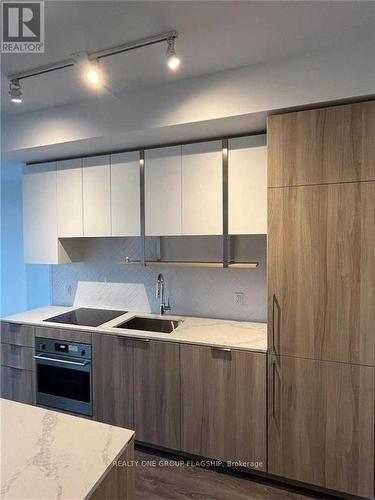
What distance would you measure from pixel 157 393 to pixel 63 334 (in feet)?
3.02

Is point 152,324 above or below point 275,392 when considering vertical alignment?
above

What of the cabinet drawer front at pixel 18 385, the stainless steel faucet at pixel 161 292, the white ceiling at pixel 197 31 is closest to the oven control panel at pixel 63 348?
the cabinet drawer front at pixel 18 385

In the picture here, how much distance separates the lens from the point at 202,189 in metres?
2.31

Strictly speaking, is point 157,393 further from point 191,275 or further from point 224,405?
point 191,275

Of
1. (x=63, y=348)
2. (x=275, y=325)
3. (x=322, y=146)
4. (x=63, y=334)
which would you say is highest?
(x=322, y=146)

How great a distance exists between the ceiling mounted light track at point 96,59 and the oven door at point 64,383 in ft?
6.46

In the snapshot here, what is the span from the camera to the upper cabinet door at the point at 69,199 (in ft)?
9.03

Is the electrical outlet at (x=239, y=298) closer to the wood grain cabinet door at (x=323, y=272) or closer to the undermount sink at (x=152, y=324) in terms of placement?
the undermount sink at (x=152, y=324)

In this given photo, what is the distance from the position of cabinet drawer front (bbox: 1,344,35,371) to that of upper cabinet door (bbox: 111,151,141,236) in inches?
50.7

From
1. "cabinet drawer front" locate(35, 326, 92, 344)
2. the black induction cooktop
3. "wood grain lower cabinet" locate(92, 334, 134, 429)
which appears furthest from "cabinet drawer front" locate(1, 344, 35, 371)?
"wood grain lower cabinet" locate(92, 334, 134, 429)

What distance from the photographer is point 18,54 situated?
166cm

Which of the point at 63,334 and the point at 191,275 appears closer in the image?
the point at 63,334

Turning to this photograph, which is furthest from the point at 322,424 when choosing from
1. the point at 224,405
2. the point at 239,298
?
the point at 239,298

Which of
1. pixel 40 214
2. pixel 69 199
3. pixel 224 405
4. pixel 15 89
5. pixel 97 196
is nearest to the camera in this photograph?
pixel 15 89
